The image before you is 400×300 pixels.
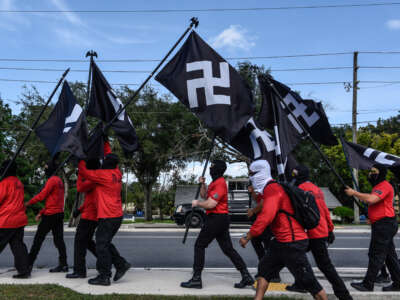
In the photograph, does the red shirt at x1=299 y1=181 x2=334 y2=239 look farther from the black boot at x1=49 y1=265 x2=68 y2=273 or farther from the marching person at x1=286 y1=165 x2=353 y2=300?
the black boot at x1=49 y1=265 x2=68 y2=273

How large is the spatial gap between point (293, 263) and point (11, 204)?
421cm

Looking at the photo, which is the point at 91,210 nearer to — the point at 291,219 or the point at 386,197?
the point at 291,219

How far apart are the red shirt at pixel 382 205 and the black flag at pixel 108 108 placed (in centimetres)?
375

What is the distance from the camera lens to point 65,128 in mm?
6516

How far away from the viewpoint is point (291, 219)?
4504 millimetres

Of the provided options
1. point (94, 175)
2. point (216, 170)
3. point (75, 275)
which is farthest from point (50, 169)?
point (216, 170)

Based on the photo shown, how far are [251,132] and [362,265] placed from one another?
13.7ft

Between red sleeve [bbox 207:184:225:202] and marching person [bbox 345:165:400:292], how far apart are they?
1.68 metres

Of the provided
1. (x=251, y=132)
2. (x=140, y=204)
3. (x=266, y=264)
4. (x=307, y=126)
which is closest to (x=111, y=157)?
(x=251, y=132)

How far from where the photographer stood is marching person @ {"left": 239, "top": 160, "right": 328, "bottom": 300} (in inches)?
172

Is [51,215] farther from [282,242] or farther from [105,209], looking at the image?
[282,242]

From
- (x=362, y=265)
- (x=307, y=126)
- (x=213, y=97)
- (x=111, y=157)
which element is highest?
(x=213, y=97)

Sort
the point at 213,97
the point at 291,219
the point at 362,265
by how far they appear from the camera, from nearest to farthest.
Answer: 1. the point at 291,219
2. the point at 213,97
3. the point at 362,265

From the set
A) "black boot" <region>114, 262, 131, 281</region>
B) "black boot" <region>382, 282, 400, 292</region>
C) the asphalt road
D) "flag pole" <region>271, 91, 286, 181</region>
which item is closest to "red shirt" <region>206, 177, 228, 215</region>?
"flag pole" <region>271, 91, 286, 181</region>
